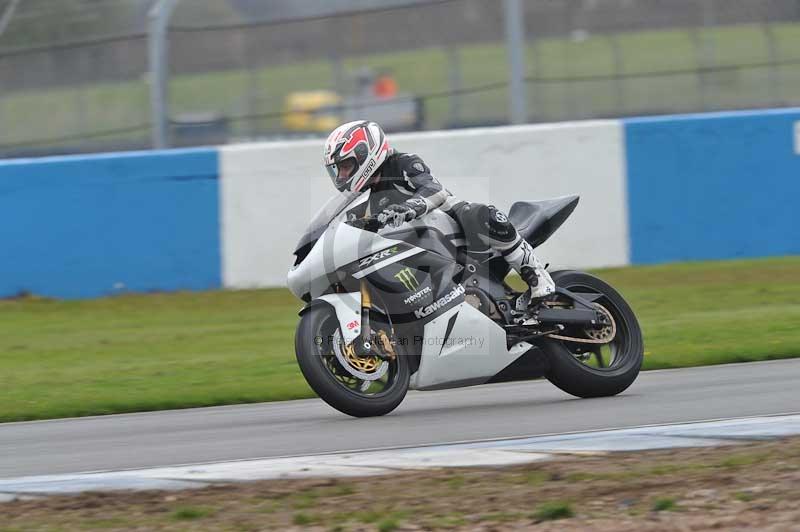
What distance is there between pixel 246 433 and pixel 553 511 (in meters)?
2.42

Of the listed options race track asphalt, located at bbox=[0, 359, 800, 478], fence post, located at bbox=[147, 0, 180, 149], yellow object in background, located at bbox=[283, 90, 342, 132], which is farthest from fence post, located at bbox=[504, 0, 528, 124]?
race track asphalt, located at bbox=[0, 359, 800, 478]

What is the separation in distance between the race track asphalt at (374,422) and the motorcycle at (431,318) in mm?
190

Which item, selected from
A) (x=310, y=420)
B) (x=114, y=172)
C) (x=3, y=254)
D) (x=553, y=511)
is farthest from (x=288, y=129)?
(x=553, y=511)

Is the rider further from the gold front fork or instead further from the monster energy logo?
the gold front fork

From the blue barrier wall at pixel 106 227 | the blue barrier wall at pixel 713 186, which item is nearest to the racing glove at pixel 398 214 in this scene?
the blue barrier wall at pixel 106 227

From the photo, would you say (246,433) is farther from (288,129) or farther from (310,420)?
(288,129)

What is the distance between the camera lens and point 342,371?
6895mm

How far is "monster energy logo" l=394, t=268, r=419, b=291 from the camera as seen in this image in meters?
7.10

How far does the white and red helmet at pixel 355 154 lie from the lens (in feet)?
22.9

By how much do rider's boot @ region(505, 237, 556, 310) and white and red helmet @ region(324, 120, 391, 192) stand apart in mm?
856

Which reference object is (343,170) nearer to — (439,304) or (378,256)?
(378,256)

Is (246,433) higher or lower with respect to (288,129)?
lower

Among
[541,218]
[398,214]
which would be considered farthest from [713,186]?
[398,214]

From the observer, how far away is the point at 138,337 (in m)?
11.3
